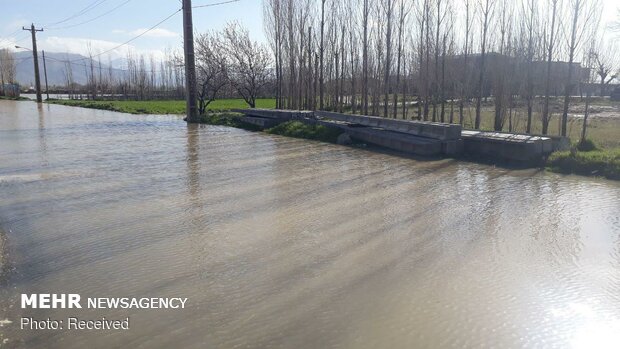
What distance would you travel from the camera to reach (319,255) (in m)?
5.32

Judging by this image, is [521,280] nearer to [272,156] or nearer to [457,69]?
[272,156]

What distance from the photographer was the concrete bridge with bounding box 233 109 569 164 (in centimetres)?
1119

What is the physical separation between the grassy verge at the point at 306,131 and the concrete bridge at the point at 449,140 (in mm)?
560

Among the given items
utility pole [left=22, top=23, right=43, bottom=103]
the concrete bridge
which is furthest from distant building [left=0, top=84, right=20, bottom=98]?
the concrete bridge

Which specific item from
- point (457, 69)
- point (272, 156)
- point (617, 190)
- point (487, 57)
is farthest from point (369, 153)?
point (457, 69)

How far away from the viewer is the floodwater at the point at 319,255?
3.76 m

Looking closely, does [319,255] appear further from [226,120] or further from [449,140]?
[226,120]

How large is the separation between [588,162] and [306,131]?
9845 mm

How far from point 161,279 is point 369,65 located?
64.6 feet

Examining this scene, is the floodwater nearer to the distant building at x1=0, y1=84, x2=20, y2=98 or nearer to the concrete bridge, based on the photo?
the concrete bridge

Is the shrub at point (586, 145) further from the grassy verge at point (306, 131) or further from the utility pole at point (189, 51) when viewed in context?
the utility pole at point (189, 51)

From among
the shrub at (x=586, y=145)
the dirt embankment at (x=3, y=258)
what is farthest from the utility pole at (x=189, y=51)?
the dirt embankment at (x=3, y=258)

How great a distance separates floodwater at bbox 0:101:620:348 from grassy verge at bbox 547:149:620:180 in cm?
61

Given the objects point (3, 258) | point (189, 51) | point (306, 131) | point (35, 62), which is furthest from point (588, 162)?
point (35, 62)
